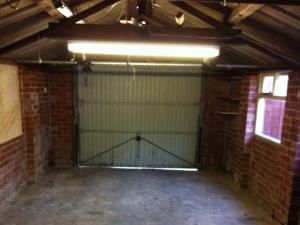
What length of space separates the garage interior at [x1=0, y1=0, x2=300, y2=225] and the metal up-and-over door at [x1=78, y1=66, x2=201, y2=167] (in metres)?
0.02

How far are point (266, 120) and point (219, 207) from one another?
1.48 metres

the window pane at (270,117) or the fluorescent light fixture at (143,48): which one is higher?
the fluorescent light fixture at (143,48)

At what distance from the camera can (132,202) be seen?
12.4 ft

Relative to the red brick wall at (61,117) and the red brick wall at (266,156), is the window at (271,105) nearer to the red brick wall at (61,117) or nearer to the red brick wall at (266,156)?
the red brick wall at (266,156)

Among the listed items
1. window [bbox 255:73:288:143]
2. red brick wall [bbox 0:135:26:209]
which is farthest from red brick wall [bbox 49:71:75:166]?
window [bbox 255:73:288:143]

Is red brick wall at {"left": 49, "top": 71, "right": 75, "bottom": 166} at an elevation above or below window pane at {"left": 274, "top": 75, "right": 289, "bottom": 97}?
below

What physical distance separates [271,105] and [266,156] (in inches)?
29.4

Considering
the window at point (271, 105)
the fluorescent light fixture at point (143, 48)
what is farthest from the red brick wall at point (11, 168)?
the window at point (271, 105)

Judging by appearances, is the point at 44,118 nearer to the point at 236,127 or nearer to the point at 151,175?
the point at 151,175

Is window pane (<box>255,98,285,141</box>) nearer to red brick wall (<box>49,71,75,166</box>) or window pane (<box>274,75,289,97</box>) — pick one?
window pane (<box>274,75,289,97</box>)

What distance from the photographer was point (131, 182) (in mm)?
4555

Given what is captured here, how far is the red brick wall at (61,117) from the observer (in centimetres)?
516

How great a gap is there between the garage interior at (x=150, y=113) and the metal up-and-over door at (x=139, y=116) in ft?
0.07

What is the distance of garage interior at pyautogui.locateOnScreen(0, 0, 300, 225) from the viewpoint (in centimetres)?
247
